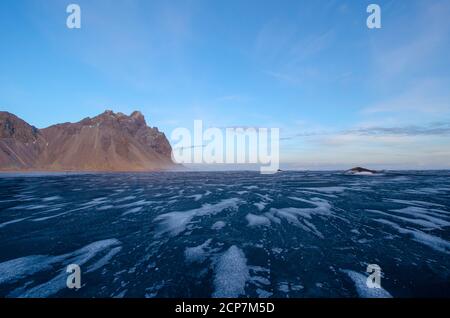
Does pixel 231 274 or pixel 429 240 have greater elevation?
pixel 429 240

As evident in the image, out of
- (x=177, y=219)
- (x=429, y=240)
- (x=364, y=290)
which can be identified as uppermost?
(x=429, y=240)

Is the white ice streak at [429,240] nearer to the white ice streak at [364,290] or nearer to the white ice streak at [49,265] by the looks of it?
the white ice streak at [364,290]

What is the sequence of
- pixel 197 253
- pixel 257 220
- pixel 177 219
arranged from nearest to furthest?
1. pixel 197 253
2. pixel 257 220
3. pixel 177 219

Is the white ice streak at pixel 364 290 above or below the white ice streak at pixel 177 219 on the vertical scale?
above

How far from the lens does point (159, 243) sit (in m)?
11.2

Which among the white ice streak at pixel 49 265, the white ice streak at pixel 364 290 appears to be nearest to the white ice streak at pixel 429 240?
the white ice streak at pixel 364 290

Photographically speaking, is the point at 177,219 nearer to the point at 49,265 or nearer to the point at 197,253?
the point at 197,253

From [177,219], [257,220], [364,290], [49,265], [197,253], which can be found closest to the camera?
[364,290]

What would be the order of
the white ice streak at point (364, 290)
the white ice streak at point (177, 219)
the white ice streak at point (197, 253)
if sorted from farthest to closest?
the white ice streak at point (177, 219)
the white ice streak at point (197, 253)
the white ice streak at point (364, 290)

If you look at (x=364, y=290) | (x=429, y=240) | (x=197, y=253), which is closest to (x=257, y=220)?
(x=197, y=253)

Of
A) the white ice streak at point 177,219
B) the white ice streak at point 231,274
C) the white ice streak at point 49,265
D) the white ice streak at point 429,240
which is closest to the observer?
the white ice streak at point 231,274
